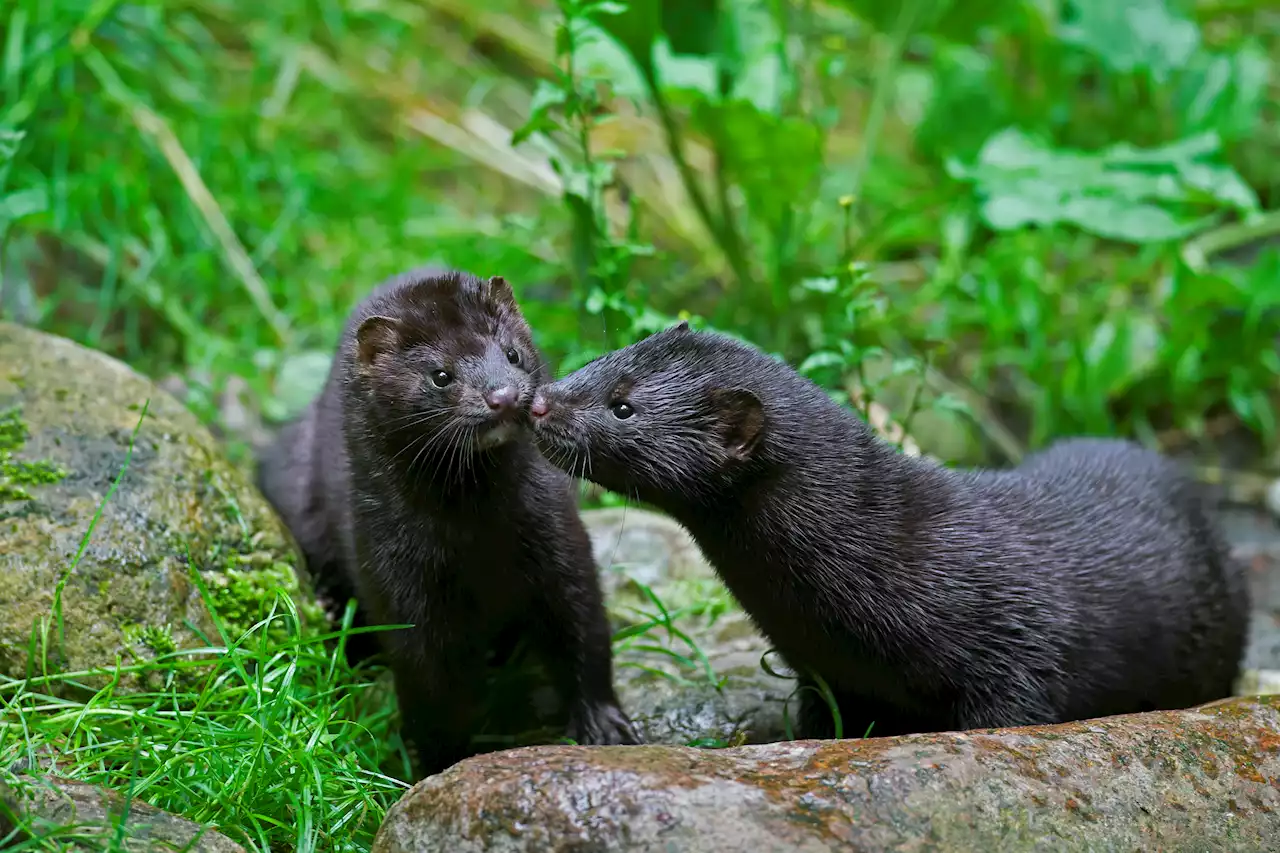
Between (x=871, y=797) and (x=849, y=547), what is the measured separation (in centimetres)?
107

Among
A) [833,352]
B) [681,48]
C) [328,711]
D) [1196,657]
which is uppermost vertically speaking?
[681,48]

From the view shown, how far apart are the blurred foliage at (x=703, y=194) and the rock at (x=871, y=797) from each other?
2205mm

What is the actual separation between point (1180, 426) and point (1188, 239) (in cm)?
131

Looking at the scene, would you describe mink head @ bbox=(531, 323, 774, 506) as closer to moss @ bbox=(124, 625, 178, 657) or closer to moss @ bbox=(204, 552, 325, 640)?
moss @ bbox=(204, 552, 325, 640)

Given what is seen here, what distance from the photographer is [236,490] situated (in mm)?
5125

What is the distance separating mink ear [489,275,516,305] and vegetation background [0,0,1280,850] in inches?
31.2

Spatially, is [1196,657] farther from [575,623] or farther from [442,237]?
→ [442,237]

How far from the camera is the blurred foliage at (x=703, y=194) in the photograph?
6660mm

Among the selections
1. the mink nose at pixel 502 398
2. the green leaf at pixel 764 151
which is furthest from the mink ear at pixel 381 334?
the green leaf at pixel 764 151

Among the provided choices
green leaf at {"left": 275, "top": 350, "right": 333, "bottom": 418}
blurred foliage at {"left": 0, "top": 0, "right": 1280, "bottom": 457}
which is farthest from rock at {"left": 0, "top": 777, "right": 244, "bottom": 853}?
green leaf at {"left": 275, "top": 350, "right": 333, "bottom": 418}

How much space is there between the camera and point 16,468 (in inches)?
186

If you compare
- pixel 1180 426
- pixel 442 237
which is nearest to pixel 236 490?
pixel 442 237

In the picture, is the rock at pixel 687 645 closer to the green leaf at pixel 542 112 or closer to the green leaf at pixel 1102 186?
the green leaf at pixel 542 112

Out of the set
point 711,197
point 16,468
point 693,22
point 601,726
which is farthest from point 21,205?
point 711,197
